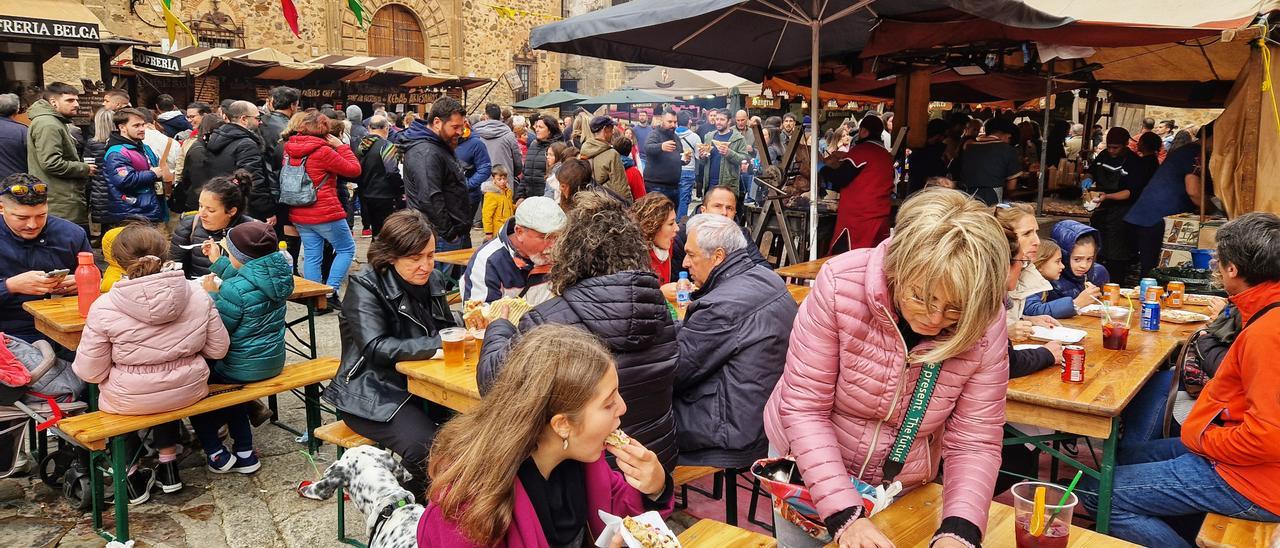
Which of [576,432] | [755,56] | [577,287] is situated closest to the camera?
[576,432]

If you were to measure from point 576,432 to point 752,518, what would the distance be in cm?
209

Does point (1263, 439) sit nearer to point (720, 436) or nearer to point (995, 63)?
point (720, 436)

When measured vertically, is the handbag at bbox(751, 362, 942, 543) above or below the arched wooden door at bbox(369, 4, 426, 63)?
below

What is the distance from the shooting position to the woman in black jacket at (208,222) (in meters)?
4.91

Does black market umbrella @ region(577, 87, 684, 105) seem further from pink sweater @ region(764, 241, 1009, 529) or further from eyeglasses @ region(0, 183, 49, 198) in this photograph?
pink sweater @ region(764, 241, 1009, 529)

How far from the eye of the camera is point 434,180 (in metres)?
6.89

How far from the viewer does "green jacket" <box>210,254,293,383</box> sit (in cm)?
392

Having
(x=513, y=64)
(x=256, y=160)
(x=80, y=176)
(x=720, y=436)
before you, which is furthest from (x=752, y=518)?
(x=513, y=64)

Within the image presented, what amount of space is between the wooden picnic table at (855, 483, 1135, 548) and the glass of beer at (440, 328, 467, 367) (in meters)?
1.79

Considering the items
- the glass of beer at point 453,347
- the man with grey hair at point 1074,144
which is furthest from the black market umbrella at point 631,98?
the glass of beer at point 453,347

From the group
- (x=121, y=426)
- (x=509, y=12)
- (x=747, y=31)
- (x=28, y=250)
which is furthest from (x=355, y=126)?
(x=509, y=12)

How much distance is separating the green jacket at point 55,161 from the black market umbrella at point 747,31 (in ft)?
13.8

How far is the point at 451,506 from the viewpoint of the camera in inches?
68.1

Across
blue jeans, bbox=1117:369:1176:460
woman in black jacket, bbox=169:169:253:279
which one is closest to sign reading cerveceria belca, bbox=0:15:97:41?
woman in black jacket, bbox=169:169:253:279
